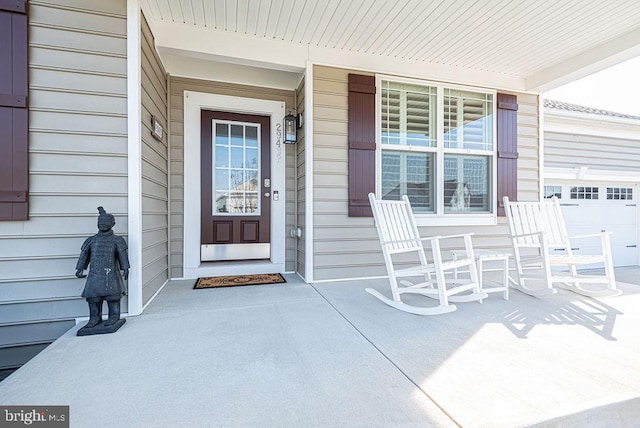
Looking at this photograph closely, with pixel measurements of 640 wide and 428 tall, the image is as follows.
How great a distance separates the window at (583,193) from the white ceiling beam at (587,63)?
2.45 m

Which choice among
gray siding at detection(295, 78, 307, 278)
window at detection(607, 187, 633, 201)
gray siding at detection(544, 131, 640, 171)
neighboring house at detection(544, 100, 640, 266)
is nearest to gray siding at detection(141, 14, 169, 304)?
gray siding at detection(295, 78, 307, 278)

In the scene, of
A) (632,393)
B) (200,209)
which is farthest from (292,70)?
(632,393)

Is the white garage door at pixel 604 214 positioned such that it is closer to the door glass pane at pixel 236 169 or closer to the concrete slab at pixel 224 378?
the door glass pane at pixel 236 169

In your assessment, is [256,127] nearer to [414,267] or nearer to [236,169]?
[236,169]

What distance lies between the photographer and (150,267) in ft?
8.52

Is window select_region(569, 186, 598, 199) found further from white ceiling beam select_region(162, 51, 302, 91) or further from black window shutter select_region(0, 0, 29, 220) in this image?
black window shutter select_region(0, 0, 29, 220)

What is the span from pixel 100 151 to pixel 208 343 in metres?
1.64

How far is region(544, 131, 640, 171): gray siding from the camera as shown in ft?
16.8

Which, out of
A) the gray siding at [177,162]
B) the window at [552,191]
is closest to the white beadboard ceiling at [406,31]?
the gray siding at [177,162]

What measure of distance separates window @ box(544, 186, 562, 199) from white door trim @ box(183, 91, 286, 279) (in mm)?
4683

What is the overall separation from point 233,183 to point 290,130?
3.19 feet

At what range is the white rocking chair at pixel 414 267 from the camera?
2227 mm

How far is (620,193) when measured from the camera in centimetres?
571

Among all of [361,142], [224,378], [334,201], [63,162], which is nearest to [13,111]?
[63,162]
